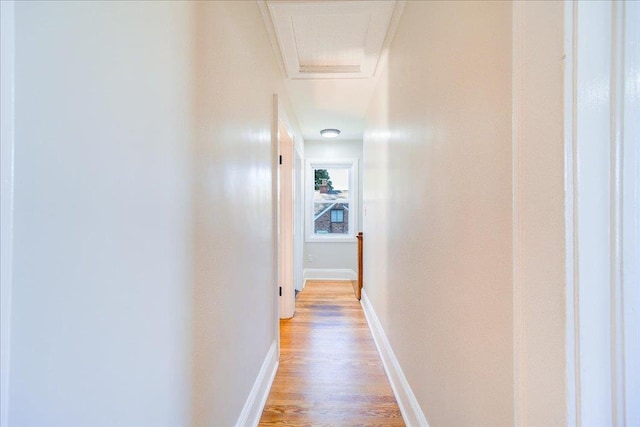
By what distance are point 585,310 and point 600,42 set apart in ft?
1.52

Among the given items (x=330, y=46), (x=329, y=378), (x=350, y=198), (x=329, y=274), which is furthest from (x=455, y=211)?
(x=329, y=274)

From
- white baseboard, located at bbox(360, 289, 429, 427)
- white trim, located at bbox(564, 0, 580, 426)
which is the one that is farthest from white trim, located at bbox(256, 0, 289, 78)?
white baseboard, located at bbox(360, 289, 429, 427)

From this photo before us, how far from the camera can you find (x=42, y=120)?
509 mm

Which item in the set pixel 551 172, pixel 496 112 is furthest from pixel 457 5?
pixel 551 172

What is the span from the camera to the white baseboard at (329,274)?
17.2ft

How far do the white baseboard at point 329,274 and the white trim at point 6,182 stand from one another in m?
4.84

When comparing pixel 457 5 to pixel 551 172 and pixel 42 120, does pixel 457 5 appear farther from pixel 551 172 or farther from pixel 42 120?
pixel 42 120

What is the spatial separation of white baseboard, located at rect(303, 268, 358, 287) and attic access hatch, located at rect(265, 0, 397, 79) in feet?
11.1

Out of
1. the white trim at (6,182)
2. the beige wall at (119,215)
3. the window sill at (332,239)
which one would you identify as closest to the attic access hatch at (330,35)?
the beige wall at (119,215)

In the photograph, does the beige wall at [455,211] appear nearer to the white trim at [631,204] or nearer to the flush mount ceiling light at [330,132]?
the white trim at [631,204]

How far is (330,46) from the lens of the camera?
231 centimetres

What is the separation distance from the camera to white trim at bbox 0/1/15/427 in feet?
1.48

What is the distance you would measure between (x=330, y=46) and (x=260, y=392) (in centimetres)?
245

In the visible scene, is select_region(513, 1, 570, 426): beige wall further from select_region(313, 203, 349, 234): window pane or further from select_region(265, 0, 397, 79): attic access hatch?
select_region(313, 203, 349, 234): window pane
